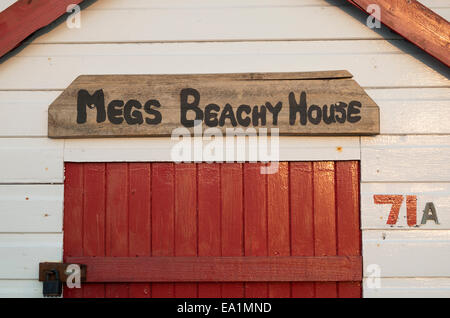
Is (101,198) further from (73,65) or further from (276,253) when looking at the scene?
(276,253)

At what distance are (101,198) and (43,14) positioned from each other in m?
1.17

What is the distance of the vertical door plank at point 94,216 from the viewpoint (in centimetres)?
245

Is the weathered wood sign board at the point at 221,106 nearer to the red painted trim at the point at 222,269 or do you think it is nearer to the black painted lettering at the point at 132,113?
the black painted lettering at the point at 132,113

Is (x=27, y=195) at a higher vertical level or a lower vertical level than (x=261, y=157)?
lower

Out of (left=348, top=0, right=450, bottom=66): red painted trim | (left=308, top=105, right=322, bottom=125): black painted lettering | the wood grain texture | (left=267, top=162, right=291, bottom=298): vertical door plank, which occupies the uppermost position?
(left=348, top=0, right=450, bottom=66): red painted trim

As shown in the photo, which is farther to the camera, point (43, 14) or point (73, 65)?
point (73, 65)

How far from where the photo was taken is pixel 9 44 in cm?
235

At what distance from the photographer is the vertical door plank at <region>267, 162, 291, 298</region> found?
2.43 m

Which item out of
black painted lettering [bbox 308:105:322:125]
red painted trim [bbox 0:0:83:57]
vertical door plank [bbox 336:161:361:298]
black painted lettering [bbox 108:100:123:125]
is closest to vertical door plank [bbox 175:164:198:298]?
black painted lettering [bbox 108:100:123:125]

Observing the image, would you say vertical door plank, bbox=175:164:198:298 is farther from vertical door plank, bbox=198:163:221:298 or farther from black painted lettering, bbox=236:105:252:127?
black painted lettering, bbox=236:105:252:127

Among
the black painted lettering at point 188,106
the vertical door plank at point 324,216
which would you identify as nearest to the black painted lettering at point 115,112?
the black painted lettering at point 188,106

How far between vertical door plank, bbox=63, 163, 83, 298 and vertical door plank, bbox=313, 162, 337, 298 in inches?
57.9

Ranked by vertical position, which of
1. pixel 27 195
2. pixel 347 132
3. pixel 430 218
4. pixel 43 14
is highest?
pixel 43 14
